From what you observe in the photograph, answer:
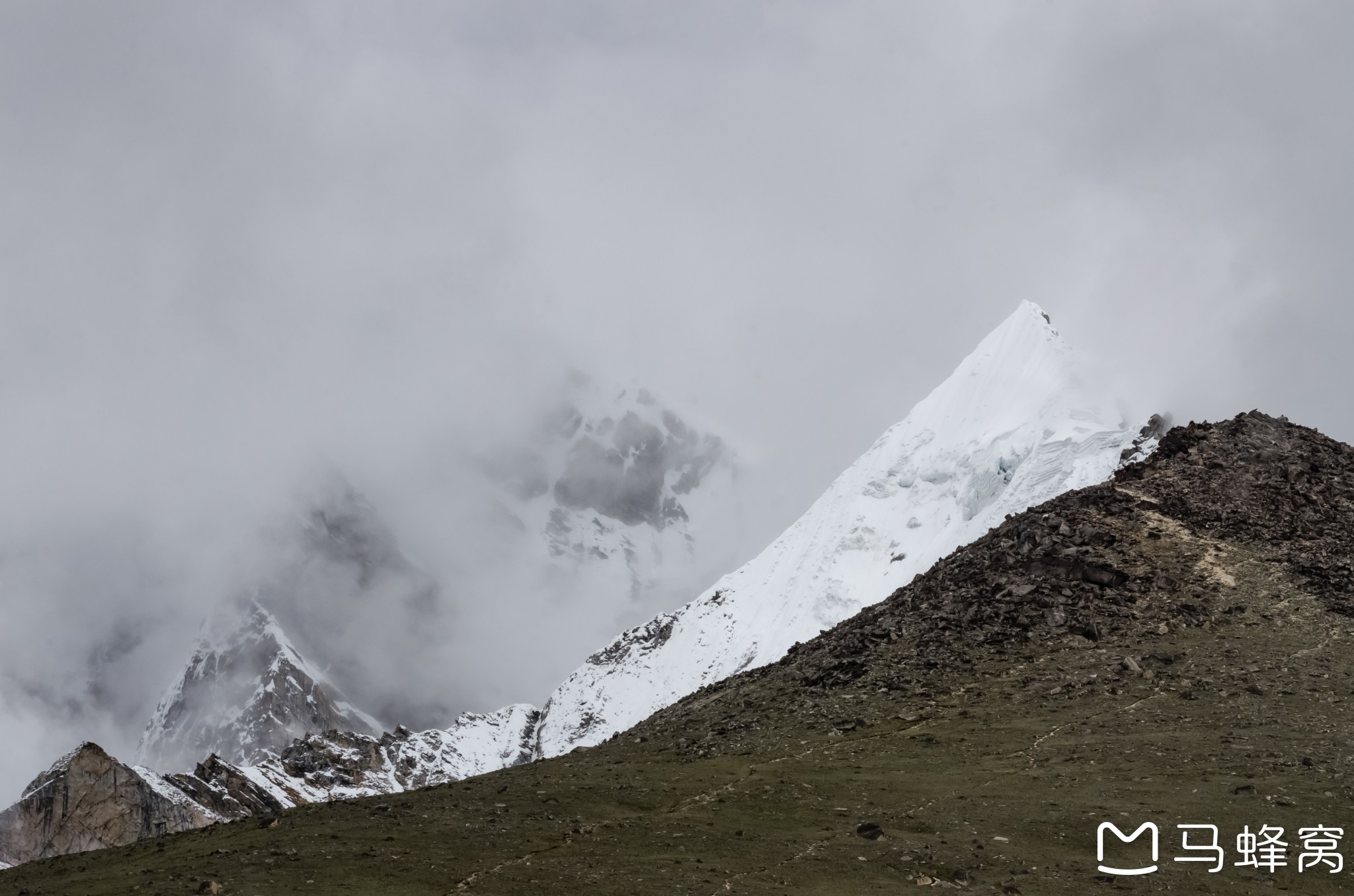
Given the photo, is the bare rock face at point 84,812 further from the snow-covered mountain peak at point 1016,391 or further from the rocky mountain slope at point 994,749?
the snow-covered mountain peak at point 1016,391

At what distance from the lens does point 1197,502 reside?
68.7 meters

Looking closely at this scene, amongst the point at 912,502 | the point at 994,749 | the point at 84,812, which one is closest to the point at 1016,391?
the point at 912,502

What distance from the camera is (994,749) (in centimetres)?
4638

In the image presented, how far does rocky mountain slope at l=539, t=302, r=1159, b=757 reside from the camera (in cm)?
14162

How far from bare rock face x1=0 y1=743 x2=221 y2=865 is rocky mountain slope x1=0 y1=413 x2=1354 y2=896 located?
268ft

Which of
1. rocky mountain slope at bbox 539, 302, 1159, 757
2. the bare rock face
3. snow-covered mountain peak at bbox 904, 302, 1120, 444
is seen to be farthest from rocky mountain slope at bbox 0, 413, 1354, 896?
the bare rock face

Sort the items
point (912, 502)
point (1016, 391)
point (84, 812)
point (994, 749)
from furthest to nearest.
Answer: point (912, 502) → point (1016, 391) → point (84, 812) → point (994, 749)

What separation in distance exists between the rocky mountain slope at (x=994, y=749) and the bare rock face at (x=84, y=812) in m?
81.6

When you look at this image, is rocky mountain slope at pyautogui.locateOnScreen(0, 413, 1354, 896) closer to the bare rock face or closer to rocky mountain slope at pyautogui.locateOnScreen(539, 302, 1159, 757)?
rocky mountain slope at pyautogui.locateOnScreen(539, 302, 1159, 757)

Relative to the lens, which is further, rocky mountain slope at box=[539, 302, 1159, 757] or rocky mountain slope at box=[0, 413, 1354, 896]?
rocky mountain slope at box=[539, 302, 1159, 757]

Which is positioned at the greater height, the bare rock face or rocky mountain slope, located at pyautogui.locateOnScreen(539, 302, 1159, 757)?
rocky mountain slope, located at pyautogui.locateOnScreen(539, 302, 1159, 757)

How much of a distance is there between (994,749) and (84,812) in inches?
4179

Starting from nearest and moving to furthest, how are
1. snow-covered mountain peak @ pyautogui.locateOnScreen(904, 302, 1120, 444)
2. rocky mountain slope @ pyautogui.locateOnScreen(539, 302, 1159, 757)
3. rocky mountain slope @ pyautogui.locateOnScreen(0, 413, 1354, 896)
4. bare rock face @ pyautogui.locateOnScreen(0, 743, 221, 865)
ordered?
1. rocky mountain slope @ pyautogui.locateOnScreen(0, 413, 1354, 896)
2. bare rock face @ pyautogui.locateOnScreen(0, 743, 221, 865)
3. rocky mountain slope @ pyautogui.locateOnScreen(539, 302, 1159, 757)
4. snow-covered mountain peak @ pyautogui.locateOnScreen(904, 302, 1120, 444)

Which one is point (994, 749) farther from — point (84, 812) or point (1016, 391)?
point (1016, 391)
